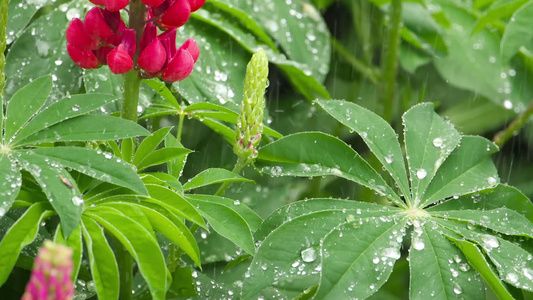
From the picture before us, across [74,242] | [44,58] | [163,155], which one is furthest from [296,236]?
[44,58]

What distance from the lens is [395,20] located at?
1.96m

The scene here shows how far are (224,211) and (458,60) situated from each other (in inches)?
54.1

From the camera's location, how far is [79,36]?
108 centimetres

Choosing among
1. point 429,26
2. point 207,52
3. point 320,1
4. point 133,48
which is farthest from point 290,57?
point 133,48

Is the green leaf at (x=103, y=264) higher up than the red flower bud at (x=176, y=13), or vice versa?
the red flower bud at (x=176, y=13)

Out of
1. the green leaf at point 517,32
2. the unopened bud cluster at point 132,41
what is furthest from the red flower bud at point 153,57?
the green leaf at point 517,32

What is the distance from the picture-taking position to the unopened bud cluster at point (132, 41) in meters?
1.06

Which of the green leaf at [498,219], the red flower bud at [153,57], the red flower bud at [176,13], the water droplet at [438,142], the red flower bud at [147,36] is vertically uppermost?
the water droplet at [438,142]

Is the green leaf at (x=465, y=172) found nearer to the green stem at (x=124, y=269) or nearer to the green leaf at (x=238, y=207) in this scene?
the green leaf at (x=238, y=207)

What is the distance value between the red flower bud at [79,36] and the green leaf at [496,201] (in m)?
0.72

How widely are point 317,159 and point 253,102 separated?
20 centimetres

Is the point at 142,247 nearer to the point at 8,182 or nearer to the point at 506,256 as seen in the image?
the point at 8,182

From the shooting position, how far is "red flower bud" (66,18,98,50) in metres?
1.08

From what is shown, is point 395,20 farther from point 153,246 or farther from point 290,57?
point 153,246
